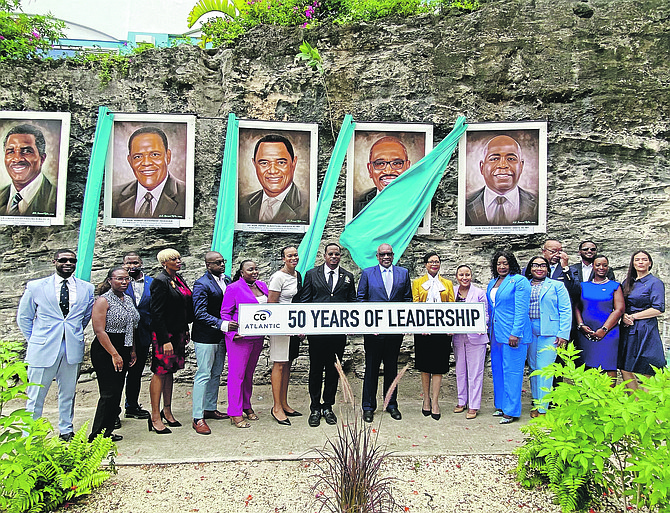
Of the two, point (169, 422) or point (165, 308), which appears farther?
point (169, 422)

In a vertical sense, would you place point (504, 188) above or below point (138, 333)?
above

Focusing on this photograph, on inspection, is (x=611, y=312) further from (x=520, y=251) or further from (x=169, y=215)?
(x=169, y=215)

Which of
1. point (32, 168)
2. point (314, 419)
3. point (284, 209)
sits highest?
point (32, 168)

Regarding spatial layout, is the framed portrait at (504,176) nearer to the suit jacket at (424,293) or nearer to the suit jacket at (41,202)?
the suit jacket at (424,293)

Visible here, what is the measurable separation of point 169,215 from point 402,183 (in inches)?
140

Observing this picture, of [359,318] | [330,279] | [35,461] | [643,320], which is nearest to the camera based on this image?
[35,461]

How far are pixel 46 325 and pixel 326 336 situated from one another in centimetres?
280

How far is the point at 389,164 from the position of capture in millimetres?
7566

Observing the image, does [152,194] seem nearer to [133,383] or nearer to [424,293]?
[133,383]

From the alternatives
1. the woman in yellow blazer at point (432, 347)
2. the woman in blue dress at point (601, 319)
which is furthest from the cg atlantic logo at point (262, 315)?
the woman in blue dress at point (601, 319)

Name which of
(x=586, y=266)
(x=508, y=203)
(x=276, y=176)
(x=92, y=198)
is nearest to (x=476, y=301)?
(x=586, y=266)

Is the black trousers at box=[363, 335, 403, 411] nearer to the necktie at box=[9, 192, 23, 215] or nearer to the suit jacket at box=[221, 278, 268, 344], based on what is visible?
the suit jacket at box=[221, 278, 268, 344]

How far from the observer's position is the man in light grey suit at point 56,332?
4691 millimetres

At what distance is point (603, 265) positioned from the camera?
223 inches
